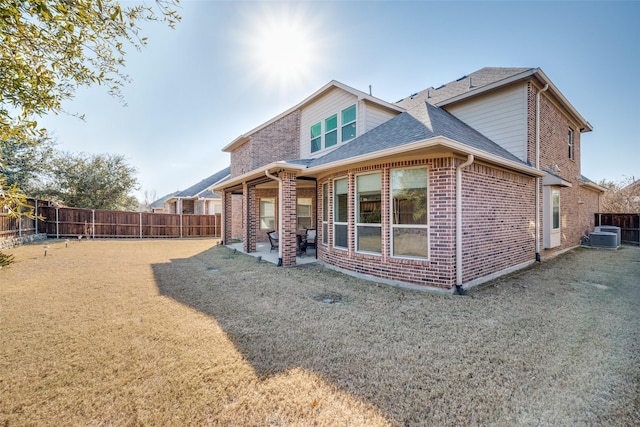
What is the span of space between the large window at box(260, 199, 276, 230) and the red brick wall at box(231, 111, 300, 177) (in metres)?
2.09

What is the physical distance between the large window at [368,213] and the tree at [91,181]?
23.1 metres

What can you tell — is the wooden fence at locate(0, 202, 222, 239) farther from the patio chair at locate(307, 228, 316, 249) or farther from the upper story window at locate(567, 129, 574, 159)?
the upper story window at locate(567, 129, 574, 159)

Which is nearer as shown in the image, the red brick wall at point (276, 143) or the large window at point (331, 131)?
the large window at point (331, 131)

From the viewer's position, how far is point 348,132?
10305 mm

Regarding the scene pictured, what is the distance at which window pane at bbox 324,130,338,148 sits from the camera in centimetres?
1084

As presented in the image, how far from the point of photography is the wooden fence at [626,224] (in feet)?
47.4

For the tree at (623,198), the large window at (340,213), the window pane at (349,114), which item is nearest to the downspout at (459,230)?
the large window at (340,213)

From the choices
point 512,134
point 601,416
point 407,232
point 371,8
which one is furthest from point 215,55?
point 601,416

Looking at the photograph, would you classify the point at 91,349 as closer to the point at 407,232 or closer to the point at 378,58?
the point at 407,232

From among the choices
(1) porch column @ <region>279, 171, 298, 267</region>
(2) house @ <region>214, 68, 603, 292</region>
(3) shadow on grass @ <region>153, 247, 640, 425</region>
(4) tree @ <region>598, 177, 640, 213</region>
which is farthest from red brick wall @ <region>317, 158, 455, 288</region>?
(4) tree @ <region>598, 177, 640, 213</region>

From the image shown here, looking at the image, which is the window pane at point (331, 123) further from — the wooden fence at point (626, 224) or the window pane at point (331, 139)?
the wooden fence at point (626, 224)

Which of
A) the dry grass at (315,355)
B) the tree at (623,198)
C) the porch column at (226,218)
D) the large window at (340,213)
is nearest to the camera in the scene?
the dry grass at (315,355)

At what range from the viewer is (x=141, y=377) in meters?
2.73

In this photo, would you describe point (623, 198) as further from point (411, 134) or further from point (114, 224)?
point (114, 224)
